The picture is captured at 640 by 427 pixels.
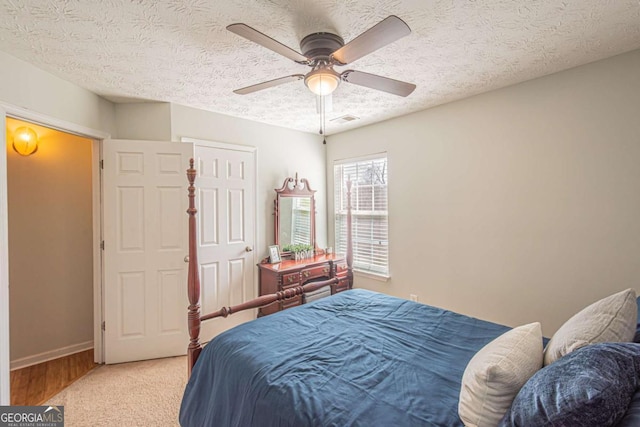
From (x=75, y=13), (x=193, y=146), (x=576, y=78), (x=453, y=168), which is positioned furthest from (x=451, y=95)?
(x=75, y=13)

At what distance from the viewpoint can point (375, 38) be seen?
1.35 meters

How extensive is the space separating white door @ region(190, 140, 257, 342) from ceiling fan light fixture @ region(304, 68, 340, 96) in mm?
1780

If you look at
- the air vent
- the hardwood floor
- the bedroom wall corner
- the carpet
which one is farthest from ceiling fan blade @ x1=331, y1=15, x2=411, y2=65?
the hardwood floor

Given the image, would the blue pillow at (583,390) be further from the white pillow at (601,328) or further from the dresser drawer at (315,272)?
the dresser drawer at (315,272)

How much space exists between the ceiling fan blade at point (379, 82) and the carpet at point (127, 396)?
2.51m

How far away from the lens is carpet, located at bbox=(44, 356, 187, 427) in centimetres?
195

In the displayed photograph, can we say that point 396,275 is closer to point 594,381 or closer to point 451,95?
point 451,95

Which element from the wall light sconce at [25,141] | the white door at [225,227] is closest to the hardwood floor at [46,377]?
the white door at [225,227]

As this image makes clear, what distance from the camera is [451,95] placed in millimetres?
2734

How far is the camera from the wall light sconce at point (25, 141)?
8.66ft

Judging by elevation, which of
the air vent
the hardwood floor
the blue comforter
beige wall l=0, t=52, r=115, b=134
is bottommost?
the hardwood floor

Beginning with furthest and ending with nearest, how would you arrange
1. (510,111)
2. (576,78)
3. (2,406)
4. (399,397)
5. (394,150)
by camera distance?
(394,150), (510,111), (576,78), (2,406), (399,397)

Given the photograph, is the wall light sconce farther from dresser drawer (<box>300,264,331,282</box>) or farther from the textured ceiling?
dresser drawer (<box>300,264,331,282</box>)

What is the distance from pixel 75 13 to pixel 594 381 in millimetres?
2657
